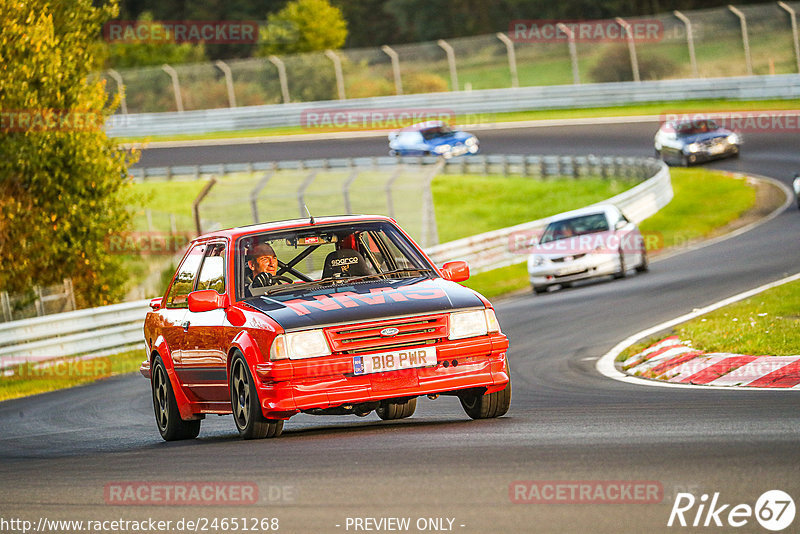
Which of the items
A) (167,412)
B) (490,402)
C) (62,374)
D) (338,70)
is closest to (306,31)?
(338,70)

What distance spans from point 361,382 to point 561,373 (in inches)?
196

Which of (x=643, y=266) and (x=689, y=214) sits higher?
(x=643, y=266)

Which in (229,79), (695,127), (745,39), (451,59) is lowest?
(695,127)

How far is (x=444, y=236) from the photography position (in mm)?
37125

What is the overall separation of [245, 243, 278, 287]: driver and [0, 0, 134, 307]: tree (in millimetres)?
14976

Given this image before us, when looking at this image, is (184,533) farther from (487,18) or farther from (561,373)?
(487,18)

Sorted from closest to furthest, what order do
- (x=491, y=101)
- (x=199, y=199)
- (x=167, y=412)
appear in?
(x=167, y=412) < (x=199, y=199) < (x=491, y=101)

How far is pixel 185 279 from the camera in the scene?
10.2 metres

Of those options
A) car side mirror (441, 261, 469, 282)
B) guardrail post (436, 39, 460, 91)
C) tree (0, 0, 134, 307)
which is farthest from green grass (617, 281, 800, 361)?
guardrail post (436, 39, 460, 91)

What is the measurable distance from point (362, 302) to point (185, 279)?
2351 mm

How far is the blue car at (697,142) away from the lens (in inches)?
1566

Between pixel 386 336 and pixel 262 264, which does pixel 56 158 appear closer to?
pixel 262 264

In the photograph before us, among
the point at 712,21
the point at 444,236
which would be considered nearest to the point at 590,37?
the point at 712,21

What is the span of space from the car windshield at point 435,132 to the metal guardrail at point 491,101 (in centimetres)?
711
